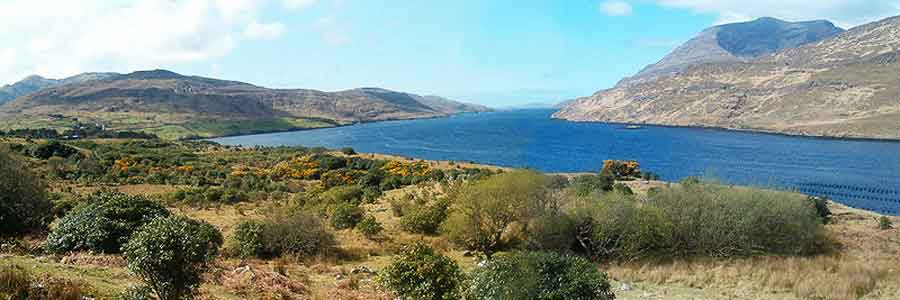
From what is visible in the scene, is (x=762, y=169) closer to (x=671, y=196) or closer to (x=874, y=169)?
(x=874, y=169)

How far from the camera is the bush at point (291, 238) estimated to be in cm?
2356

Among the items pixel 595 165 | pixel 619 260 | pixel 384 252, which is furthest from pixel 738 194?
pixel 595 165

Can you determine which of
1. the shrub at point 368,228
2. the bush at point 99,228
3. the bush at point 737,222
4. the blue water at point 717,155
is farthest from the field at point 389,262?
the blue water at point 717,155

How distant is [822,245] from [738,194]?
20.2 feet

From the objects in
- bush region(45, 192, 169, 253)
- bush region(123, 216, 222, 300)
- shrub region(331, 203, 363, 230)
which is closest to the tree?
shrub region(331, 203, 363, 230)

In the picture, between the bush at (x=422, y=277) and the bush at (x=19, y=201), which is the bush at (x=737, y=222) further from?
the bush at (x=19, y=201)

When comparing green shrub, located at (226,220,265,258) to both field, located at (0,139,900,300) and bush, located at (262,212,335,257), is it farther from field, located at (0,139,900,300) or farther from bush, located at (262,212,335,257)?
field, located at (0,139,900,300)

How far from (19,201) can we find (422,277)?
18.6m

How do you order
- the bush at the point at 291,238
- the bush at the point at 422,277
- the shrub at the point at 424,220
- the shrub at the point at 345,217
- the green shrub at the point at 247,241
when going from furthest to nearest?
the shrub at the point at 345,217, the shrub at the point at 424,220, the bush at the point at 291,238, the green shrub at the point at 247,241, the bush at the point at 422,277

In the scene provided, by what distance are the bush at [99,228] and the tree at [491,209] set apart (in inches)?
589

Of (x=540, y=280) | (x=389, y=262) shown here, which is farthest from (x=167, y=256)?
(x=389, y=262)

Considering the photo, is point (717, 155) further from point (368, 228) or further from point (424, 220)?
point (368, 228)

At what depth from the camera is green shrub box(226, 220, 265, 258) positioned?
74.2ft

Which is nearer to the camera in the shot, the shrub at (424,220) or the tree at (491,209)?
the tree at (491,209)
